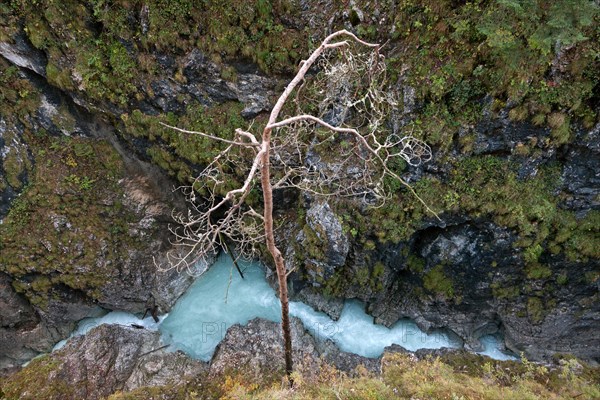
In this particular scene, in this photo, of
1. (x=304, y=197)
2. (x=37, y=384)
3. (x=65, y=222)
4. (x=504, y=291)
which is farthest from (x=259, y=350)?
(x=65, y=222)

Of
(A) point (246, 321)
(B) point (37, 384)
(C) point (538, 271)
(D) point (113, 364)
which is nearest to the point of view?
(C) point (538, 271)

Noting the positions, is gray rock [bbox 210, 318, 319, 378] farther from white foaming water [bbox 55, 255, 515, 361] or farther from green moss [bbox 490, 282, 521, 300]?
green moss [bbox 490, 282, 521, 300]

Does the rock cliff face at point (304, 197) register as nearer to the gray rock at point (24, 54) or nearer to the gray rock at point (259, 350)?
the gray rock at point (24, 54)

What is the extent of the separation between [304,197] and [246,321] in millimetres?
4938

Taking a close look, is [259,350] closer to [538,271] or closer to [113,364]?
[113,364]

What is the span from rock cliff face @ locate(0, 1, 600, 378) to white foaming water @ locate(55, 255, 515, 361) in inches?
20.7

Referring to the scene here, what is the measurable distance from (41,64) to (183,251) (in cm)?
732

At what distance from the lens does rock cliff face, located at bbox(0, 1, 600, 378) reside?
857cm

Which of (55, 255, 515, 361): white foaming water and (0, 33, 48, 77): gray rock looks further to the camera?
(55, 255, 515, 361): white foaming water

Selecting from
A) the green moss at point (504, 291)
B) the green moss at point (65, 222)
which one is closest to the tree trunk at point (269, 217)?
the green moss at point (504, 291)

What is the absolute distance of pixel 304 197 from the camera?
35.0 ft

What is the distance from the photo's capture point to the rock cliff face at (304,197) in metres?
8.57

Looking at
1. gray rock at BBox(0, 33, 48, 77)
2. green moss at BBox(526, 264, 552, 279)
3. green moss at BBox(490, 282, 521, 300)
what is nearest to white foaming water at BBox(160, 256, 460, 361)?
green moss at BBox(490, 282, 521, 300)

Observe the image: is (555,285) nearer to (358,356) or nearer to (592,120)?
(592,120)
